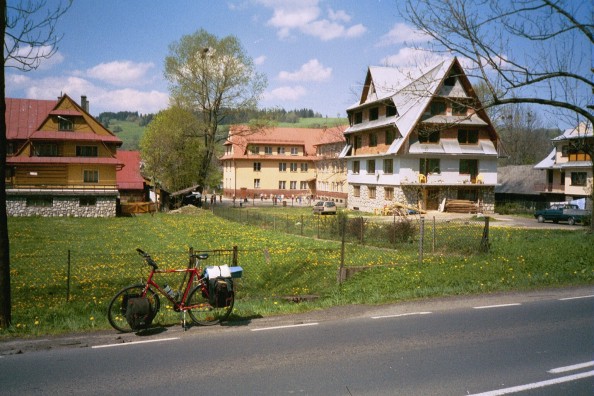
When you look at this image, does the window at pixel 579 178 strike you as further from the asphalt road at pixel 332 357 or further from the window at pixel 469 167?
the asphalt road at pixel 332 357

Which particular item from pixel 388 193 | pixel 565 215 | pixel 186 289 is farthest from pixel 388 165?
pixel 186 289

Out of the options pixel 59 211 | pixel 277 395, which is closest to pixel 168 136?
pixel 59 211

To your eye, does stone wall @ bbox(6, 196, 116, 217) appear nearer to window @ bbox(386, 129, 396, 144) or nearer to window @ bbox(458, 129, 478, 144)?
window @ bbox(386, 129, 396, 144)

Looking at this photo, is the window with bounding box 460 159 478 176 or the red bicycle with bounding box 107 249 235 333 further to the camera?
the window with bounding box 460 159 478 176

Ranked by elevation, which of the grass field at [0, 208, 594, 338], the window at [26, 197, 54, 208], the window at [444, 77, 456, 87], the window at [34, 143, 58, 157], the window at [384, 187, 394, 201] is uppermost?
the window at [444, 77, 456, 87]

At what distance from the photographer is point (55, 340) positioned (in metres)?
7.49

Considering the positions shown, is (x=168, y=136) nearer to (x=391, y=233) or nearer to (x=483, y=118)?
(x=483, y=118)

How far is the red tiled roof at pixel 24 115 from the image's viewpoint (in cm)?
4331

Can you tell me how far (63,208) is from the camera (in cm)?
4184

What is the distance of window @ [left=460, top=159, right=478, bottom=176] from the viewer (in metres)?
46.0

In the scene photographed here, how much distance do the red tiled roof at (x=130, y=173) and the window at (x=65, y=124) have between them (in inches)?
353

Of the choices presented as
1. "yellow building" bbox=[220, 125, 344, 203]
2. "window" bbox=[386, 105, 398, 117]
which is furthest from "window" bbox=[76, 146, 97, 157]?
"yellow building" bbox=[220, 125, 344, 203]

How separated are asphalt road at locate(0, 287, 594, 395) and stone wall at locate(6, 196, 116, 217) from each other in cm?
3745

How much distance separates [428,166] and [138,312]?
1589 inches
